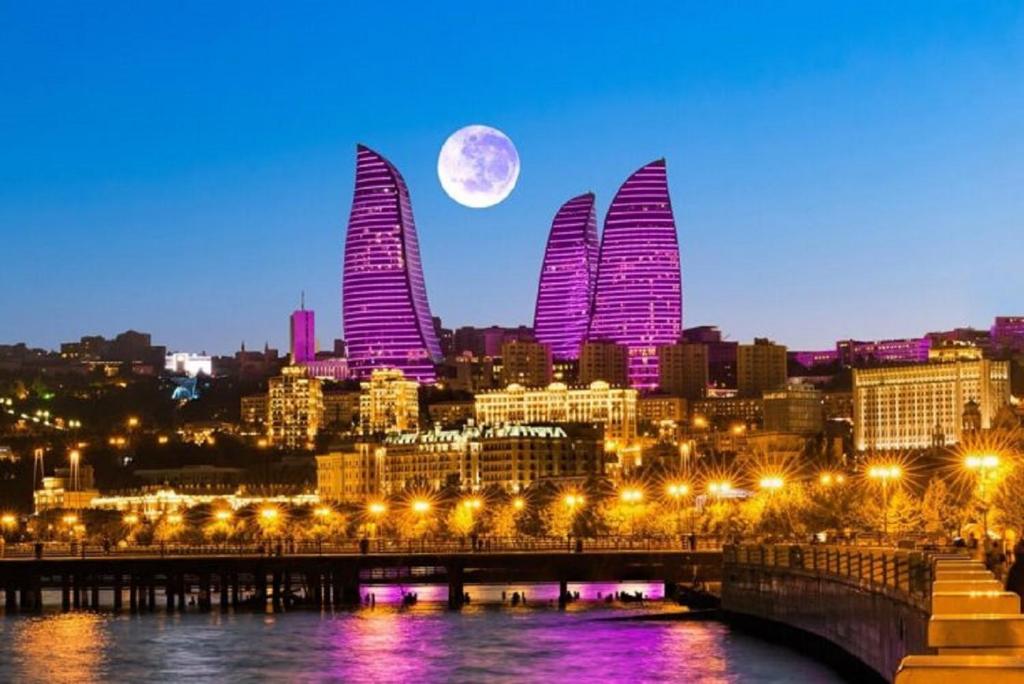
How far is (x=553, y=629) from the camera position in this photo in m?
76.9

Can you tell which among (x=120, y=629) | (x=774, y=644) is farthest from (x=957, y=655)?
(x=120, y=629)

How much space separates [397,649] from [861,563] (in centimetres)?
2141

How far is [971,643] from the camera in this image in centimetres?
726

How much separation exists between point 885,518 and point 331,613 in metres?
25.1

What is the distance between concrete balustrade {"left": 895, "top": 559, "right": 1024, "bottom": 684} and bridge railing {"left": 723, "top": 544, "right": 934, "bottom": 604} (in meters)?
24.8

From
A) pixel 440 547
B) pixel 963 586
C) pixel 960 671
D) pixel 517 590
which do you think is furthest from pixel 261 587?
pixel 960 671

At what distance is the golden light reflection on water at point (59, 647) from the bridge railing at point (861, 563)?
2187 centimetres

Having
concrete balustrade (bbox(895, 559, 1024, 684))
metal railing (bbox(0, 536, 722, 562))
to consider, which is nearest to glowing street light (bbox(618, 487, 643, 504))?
metal railing (bbox(0, 536, 722, 562))

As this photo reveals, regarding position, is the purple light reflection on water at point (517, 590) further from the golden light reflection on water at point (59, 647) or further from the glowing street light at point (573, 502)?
the golden light reflection on water at point (59, 647)

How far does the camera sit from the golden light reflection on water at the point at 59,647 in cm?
6125

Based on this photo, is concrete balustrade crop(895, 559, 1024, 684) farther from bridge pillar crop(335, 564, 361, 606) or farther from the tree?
bridge pillar crop(335, 564, 361, 606)

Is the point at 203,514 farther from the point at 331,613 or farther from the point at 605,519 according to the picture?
the point at 331,613

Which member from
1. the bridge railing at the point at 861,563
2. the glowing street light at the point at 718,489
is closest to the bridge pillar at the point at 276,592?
the bridge railing at the point at 861,563

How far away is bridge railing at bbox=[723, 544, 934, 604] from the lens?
3869 cm
